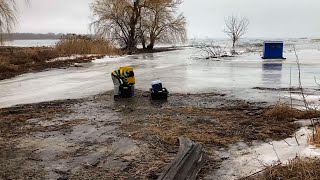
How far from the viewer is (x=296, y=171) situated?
4.20 m

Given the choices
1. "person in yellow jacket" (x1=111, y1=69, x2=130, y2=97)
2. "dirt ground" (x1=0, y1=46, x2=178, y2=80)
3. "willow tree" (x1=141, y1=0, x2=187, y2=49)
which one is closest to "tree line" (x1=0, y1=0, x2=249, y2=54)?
"willow tree" (x1=141, y1=0, x2=187, y2=49)

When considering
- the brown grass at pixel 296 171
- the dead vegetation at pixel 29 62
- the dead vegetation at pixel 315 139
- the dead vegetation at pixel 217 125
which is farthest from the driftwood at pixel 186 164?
the dead vegetation at pixel 29 62

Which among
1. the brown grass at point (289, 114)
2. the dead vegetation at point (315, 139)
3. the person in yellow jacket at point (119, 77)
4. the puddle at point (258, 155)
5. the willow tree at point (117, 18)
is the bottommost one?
the puddle at point (258, 155)

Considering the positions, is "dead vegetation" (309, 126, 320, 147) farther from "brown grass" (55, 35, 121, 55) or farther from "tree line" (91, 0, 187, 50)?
"tree line" (91, 0, 187, 50)

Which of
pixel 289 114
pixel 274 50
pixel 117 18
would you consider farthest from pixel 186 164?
pixel 117 18

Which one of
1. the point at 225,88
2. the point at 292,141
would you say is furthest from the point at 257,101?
the point at 292,141

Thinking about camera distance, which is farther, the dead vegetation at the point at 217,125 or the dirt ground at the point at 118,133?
the dead vegetation at the point at 217,125

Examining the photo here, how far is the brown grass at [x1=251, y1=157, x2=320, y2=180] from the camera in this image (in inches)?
161

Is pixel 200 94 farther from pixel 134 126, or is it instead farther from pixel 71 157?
pixel 71 157

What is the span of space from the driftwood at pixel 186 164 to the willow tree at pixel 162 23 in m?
35.5

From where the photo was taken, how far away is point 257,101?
9008mm

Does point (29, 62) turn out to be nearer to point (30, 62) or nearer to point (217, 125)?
point (30, 62)

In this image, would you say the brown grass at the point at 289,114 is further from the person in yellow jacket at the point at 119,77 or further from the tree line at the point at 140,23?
the tree line at the point at 140,23

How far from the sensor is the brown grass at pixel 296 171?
4080 mm
